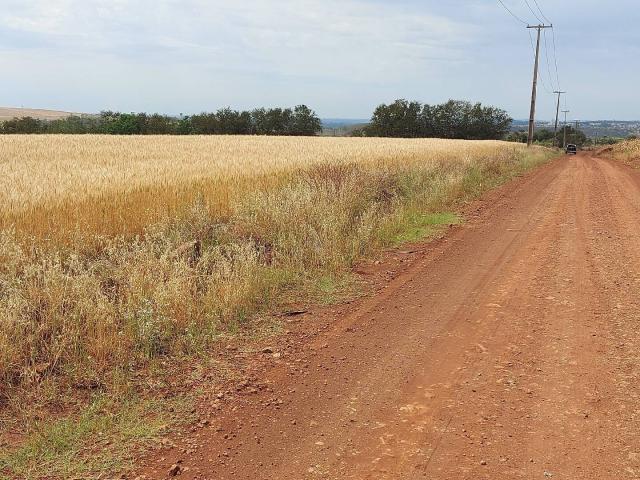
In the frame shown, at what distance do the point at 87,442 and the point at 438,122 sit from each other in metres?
112

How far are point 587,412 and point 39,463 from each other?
385cm

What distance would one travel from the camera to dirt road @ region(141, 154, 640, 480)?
11.5 ft

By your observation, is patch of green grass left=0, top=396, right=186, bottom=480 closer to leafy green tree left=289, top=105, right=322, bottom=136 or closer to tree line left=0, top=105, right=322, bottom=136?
tree line left=0, top=105, right=322, bottom=136

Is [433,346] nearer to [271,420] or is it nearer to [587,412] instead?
[587,412]

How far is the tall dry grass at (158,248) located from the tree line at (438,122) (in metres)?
93.5

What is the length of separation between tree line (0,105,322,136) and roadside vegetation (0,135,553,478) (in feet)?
217

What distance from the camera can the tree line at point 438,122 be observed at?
107 m

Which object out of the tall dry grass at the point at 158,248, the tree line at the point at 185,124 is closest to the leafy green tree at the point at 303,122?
the tree line at the point at 185,124

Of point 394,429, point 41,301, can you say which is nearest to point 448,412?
point 394,429

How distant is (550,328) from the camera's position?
572 centimetres

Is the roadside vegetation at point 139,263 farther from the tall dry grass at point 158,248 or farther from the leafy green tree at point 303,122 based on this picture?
the leafy green tree at point 303,122

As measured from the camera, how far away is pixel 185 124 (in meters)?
87.1

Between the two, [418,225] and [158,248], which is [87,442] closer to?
[158,248]

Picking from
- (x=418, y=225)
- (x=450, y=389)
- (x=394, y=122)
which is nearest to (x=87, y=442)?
(x=450, y=389)
